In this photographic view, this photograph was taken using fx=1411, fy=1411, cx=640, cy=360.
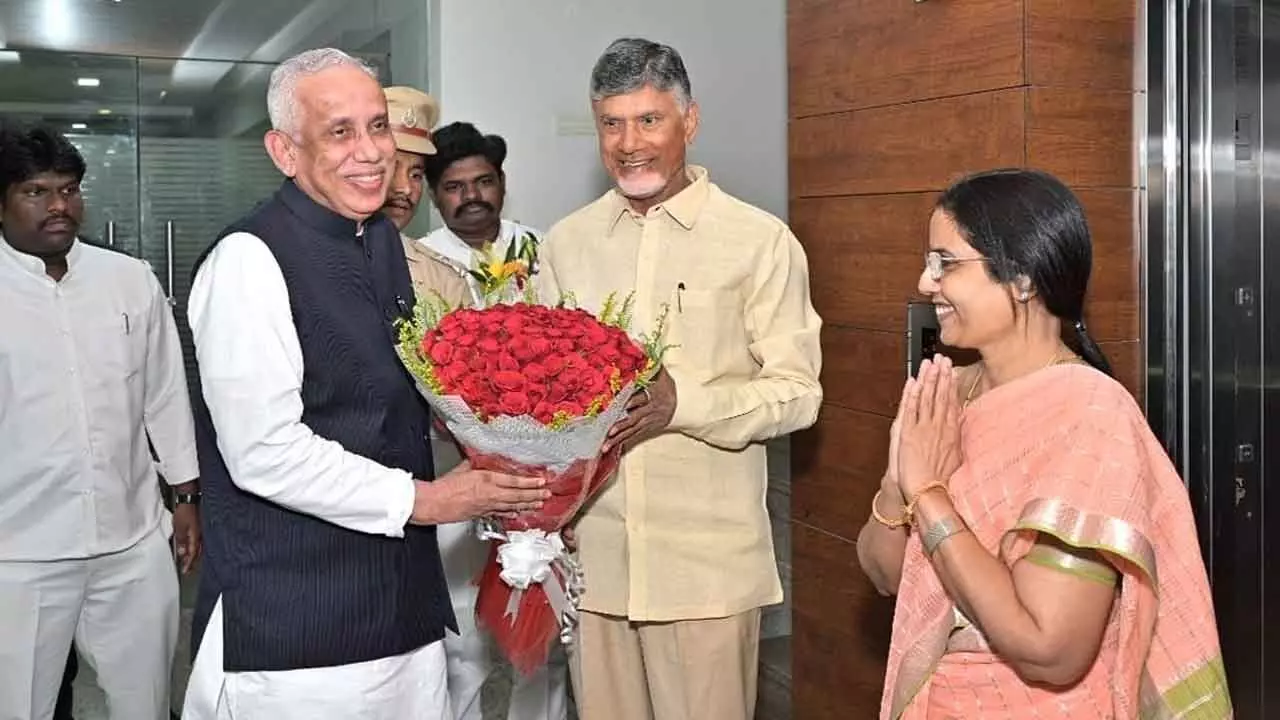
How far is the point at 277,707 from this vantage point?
240cm

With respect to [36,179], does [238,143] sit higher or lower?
higher

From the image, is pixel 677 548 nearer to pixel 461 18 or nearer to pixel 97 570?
pixel 97 570

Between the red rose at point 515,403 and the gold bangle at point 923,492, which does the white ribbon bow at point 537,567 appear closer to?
the red rose at point 515,403

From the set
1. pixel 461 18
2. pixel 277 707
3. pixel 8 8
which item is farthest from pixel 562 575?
pixel 8 8

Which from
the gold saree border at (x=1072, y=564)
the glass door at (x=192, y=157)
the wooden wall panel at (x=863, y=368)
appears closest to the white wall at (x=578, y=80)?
the glass door at (x=192, y=157)

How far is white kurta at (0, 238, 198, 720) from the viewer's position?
146 inches

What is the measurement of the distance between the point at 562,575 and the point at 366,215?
78cm

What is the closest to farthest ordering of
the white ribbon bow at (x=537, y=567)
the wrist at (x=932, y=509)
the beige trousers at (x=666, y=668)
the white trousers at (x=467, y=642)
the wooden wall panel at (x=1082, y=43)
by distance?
the wrist at (x=932, y=509) < the white ribbon bow at (x=537, y=567) < the beige trousers at (x=666, y=668) < the wooden wall panel at (x=1082, y=43) < the white trousers at (x=467, y=642)

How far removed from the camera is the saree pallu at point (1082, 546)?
1.94m

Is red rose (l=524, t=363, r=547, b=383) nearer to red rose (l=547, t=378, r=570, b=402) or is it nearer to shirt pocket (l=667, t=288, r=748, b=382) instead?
red rose (l=547, t=378, r=570, b=402)

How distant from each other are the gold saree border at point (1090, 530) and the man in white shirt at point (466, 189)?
103 inches

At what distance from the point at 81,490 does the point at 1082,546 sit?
109 inches

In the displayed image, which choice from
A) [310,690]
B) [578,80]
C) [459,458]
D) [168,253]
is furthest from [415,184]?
[168,253]

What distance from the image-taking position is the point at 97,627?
3.83m
